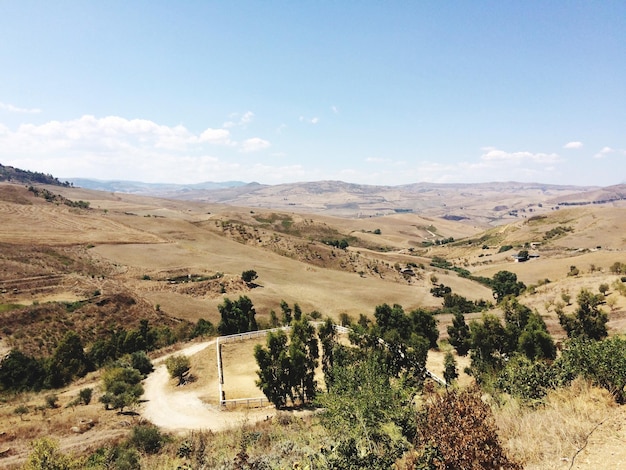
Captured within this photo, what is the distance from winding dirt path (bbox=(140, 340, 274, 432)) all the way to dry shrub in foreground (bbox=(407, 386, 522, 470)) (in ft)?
59.4

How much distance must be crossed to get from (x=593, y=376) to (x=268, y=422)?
18775mm

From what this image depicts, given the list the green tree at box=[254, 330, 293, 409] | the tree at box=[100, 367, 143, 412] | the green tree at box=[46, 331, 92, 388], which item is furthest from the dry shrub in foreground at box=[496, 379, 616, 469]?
the green tree at box=[46, 331, 92, 388]

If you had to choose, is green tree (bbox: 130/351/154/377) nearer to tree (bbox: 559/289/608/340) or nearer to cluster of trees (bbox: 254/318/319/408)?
cluster of trees (bbox: 254/318/319/408)

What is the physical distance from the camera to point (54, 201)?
148 m

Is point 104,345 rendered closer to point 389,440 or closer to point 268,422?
point 268,422

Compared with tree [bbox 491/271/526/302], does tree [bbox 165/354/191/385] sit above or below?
above

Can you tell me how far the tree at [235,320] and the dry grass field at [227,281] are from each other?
6.32 m

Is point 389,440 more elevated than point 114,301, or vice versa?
point 389,440

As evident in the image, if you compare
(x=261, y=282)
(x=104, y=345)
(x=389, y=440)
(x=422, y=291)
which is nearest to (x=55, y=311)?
(x=104, y=345)

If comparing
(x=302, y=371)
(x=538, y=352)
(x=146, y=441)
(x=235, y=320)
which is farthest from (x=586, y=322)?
(x=235, y=320)

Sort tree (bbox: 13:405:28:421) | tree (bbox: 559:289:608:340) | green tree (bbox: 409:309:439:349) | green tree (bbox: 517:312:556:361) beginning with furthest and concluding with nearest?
green tree (bbox: 409:309:439:349) → tree (bbox: 559:289:608:340) → green tree (bbox: 517:312:556:361) → tree (bbox: 13:405:28:421)

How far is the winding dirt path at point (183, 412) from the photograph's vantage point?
89.2ft

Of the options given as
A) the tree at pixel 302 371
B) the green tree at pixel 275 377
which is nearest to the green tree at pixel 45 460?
the green tree at pixel 275 377

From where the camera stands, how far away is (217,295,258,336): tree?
50.3m
